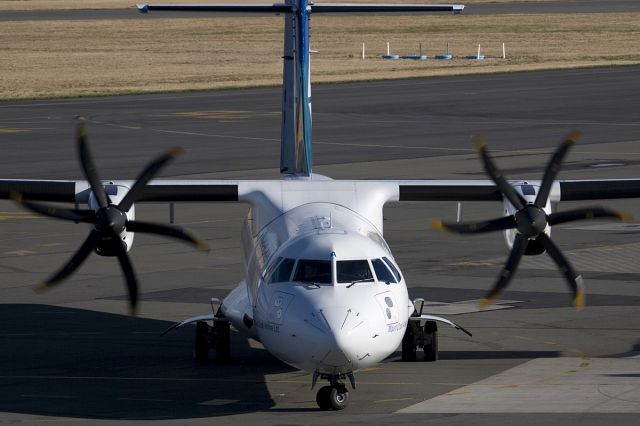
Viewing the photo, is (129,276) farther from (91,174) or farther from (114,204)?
(91,174)

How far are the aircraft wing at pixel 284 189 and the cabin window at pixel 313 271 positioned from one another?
14.3 ft

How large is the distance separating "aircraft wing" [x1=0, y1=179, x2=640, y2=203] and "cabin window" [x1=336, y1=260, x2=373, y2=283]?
4384mm

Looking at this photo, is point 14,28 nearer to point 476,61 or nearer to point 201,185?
point 476,61

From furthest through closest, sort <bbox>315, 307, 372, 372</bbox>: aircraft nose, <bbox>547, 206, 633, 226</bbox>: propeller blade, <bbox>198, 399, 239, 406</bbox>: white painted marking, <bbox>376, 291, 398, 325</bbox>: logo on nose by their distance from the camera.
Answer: <bbox>547, 206, 633, 226</bbox>: propeller blade < <bbox>198, 399, 239, 406</bbox>: white painted marking < <bbox>376, 291, 398, 325</bbox>: logo on nose < <bbox>315, 307, 372, 372</bbox>: aircraft nose

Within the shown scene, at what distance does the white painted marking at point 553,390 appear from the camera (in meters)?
19.1

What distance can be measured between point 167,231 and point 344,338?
19.0ft

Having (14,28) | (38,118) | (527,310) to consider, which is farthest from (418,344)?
(14,28)

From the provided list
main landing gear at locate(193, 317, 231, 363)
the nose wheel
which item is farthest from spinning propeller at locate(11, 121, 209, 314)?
the nose wheel

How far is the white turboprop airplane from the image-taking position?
61.3 ft

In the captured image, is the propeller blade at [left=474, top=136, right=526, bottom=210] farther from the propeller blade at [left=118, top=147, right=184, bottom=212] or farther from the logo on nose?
the propeller blade at [left=118, top=147, right=184, bottom=212]

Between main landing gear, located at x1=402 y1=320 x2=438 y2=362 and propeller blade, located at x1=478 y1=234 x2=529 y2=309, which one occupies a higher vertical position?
propeller blade, located at x1=478 y1=234 x2=529 y2=309

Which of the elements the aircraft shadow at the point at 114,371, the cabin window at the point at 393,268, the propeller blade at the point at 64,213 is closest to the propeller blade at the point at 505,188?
the cabin window at the point at 393,268

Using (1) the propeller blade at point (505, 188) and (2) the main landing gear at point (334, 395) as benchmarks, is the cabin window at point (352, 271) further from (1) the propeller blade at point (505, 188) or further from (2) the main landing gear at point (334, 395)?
(1) the propeller blade at point (505, 188)

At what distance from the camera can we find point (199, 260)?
33094mm
